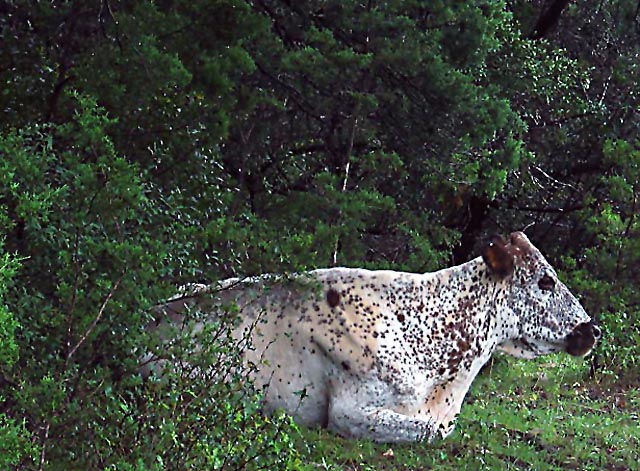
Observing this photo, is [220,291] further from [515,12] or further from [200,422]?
[515,12]

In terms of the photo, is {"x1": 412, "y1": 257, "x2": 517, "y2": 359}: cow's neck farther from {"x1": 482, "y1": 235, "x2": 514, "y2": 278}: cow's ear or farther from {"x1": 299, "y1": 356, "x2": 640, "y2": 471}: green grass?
{"x1": 299, "y1": 356, "x2": 640, "y2": 471}: green grass

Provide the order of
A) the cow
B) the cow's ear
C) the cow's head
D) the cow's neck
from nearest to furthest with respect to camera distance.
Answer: the cow → the cow's neck → the cow's ear → the cow's head

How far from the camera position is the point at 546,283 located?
947 centimetres

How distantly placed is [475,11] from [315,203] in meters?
2.67

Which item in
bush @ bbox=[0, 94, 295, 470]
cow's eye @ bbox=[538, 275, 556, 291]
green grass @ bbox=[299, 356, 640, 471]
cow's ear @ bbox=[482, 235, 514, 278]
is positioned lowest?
green grass @ bbox=[299, 356, 640, 471]

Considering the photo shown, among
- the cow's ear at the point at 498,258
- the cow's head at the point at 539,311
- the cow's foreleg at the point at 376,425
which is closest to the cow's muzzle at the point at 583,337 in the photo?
the cow's head at the point at 539,311

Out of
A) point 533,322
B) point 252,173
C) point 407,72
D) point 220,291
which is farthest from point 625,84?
point 220,291

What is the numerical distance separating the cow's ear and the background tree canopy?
1.40m

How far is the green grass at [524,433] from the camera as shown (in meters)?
8.16

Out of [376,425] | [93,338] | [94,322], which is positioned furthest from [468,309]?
[94,322]

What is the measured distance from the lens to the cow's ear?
30.7 feet

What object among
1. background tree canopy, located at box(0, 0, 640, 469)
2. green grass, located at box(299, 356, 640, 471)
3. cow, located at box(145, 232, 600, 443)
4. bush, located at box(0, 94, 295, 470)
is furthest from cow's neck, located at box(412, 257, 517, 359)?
bush, located at box(0, 94, 295, 470)

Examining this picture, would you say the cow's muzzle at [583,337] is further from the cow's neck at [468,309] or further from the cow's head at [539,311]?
the cow's neck at [468,309]

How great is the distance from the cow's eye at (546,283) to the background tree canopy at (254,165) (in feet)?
6.07
